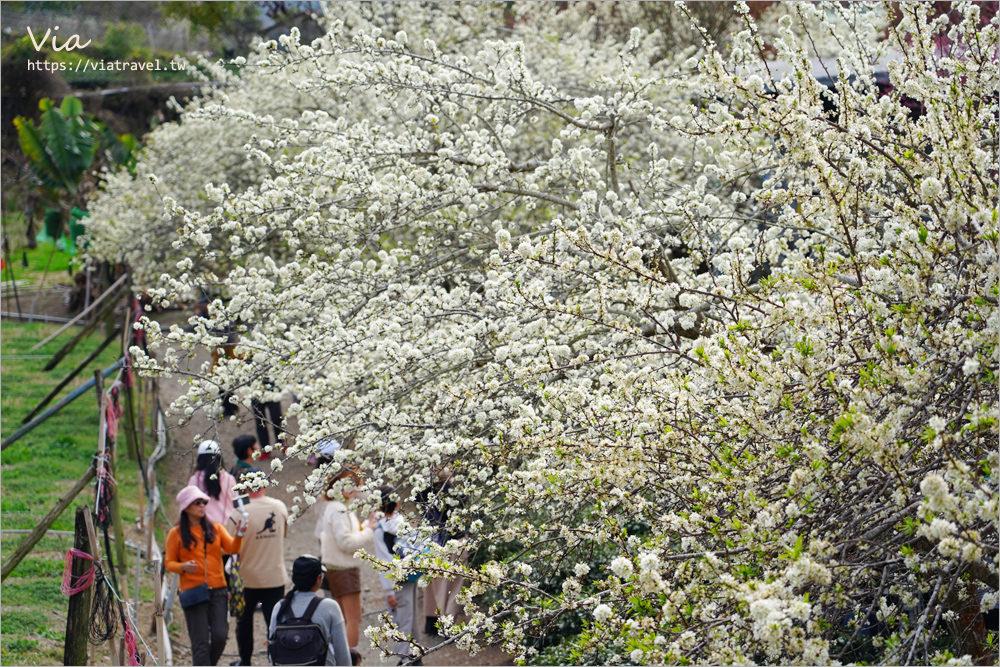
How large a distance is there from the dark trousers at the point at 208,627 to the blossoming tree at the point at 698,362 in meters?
1.49

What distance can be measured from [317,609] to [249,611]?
153cm

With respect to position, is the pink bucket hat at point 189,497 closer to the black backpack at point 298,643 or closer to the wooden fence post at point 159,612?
the wooden fence post at point 159,612

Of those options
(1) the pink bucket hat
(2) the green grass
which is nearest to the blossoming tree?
(1) the pink bucket hat

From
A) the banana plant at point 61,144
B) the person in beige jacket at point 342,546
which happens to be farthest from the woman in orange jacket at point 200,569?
the banana plant at point 61,144

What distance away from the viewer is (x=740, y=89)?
3.27 m

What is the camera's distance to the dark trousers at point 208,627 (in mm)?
5730

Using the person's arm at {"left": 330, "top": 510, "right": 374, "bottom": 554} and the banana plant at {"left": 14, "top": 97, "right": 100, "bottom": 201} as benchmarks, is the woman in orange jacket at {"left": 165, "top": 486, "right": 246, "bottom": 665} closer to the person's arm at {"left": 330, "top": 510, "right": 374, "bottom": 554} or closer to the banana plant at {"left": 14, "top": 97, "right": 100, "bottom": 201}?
the person's arm at {"left": 330, "top": 510, "right": 374, "bottom": 554}

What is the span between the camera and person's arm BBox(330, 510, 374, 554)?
6.21 meters

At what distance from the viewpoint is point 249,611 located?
241 inches

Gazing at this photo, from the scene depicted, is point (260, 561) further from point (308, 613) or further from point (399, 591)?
point (308, 613)

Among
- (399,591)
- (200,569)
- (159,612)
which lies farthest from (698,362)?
(159,612)

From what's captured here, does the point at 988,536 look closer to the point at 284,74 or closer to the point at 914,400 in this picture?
the point at 914,400

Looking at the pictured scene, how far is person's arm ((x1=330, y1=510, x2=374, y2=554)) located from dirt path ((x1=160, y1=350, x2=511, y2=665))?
654mm

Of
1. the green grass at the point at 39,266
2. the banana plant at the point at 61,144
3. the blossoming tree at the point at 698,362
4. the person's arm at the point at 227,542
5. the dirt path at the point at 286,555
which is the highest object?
the banana plant at the point at 61,144
